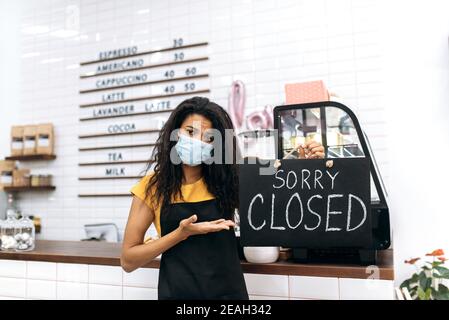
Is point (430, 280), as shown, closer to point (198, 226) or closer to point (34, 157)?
point (198, 226)

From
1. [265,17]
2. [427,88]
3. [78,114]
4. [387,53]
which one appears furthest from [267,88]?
[78,114]

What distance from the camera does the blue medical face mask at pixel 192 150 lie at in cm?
157

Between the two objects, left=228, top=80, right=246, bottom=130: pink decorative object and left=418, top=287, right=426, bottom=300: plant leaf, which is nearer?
left=418, top=287, right=426, bottom=300: plant leaf

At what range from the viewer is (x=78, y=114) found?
430cm

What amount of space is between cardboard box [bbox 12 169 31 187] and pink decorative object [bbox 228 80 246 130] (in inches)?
88.0

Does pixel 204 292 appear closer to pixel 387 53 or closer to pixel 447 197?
pixel 447 197

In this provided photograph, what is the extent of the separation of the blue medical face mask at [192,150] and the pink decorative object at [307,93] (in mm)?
431

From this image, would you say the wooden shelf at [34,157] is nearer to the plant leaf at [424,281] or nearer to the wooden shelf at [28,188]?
the wooden shelf at [28,188]

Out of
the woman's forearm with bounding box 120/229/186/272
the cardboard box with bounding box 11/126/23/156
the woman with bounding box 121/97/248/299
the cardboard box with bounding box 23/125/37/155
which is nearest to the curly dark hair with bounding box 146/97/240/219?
the woman with bounding box 121/97/248/299

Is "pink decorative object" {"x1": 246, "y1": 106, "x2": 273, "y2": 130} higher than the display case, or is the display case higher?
"pink decorative object" {"x1": 246, "y1": 106, "x2": 273, "y2": 130}

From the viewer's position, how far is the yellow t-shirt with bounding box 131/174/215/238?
1599 millimetres

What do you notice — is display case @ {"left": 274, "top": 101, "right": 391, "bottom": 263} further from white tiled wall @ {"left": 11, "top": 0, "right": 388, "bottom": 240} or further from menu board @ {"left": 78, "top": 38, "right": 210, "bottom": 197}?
menu board @ {"left": 78, "top": 38, "right": 210, "bottom": 197}

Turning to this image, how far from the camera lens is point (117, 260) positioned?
1.99m

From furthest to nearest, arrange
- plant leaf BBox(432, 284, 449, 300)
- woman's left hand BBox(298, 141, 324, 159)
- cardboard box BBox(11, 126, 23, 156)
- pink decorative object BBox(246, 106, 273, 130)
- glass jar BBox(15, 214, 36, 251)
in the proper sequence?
1. cardboard box BBox(11, 126, 23, 156)
2. pink decorative object BBox(246, 106, 273, 130)
3. plant leaf BBox(432, 284, 449, 300)
4. glass jar BBox(15, 214, 36, 251)
5. woman's left hand BBox(298, 141, 324, 159)
